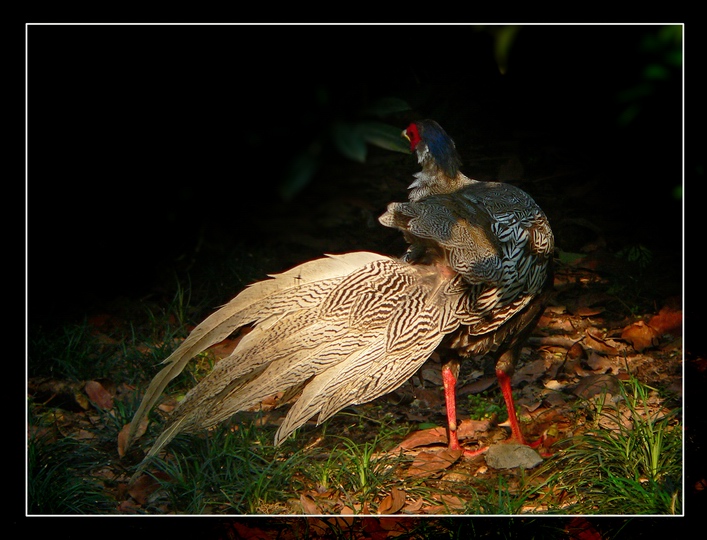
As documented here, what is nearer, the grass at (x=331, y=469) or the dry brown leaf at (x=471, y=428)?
the grass at (x=331, y=469)

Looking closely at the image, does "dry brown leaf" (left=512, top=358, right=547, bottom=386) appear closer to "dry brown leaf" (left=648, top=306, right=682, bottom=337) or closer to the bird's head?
"dry brown leaf" (left=648, top=306, right=682, bottom=337)

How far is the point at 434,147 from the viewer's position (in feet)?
10.1

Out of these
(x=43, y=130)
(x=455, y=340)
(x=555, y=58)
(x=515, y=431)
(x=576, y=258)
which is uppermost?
(x=555, y=58)

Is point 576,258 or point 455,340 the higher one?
point 576,258

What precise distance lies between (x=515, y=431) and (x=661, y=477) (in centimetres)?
48

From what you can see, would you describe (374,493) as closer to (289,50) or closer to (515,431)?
(515,431)

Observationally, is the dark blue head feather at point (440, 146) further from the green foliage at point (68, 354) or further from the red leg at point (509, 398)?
the green foliage at point (68, 354)

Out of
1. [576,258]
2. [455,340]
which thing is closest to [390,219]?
[455,340]

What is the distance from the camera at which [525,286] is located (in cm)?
→ 305

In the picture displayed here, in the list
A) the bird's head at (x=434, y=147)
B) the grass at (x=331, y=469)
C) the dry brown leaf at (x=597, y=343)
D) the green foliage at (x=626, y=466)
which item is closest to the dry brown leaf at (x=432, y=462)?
the grass at (x=331, y=469)

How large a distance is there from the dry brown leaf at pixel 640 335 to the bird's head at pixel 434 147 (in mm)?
784

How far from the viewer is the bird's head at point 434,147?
2.98 meters

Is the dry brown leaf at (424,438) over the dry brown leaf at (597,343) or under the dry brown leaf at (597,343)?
under

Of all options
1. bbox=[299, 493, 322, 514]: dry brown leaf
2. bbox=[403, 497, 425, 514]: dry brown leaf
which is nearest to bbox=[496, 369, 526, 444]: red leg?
bbox=[403, 497, 425, 514]: dry brown leaf
